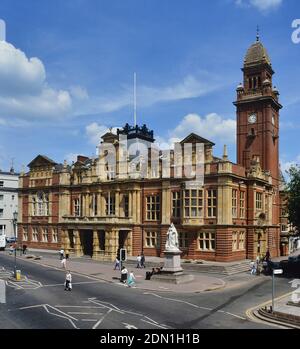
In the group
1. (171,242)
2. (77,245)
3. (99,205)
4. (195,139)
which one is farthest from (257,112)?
(77,245)

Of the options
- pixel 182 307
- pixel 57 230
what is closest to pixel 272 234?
pixel 57 230

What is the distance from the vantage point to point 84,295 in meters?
31.5

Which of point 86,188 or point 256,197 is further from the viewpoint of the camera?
point 86,188

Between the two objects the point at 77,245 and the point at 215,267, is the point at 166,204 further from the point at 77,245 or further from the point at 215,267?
the point at 77,245

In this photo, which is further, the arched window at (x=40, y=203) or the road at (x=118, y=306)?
the arched window at (x=40, y=203)

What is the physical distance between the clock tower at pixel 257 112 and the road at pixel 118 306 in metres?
27.1

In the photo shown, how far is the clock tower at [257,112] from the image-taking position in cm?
6209

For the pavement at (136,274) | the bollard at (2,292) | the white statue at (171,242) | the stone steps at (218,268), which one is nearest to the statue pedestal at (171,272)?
the white statue at (171,242)

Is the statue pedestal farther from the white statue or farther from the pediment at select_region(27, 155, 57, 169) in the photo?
the pediment at select_region(27, 155, 57, 169)

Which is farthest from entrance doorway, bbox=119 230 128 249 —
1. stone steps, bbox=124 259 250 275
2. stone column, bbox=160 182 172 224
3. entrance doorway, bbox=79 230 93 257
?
stone steps, bbox=124 259 250 275

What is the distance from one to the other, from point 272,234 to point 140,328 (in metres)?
46.5

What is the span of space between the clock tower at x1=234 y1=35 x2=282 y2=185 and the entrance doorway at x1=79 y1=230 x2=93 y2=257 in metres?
24.6

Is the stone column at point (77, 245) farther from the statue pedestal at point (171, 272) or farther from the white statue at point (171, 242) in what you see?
the white statue at point (171, 242)
